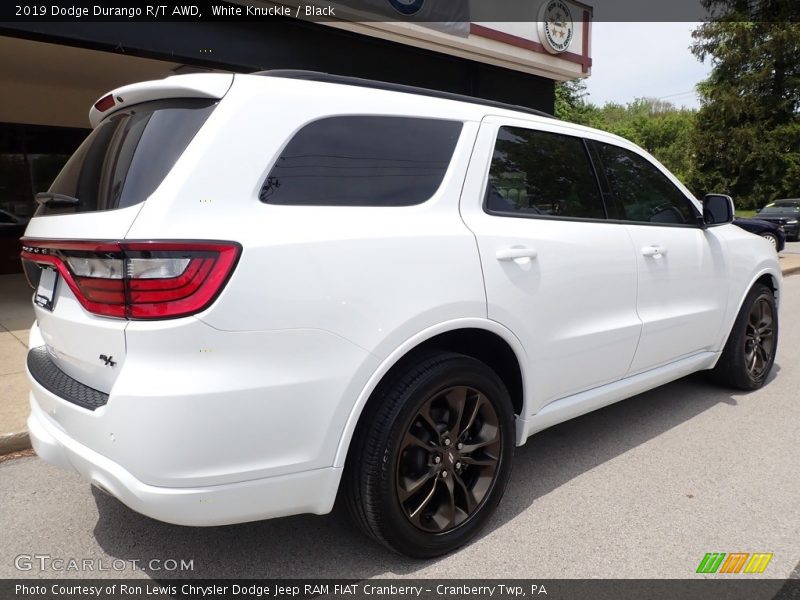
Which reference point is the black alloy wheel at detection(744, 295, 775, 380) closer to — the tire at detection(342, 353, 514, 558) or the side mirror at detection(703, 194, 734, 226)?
the side mirror at detection(703, 194, 734, 226)

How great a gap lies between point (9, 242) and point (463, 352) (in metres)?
11.3

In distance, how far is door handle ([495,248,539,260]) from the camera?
8.22 ft

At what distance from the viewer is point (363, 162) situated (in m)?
2.24

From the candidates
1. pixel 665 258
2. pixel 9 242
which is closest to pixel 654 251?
pixel 665 258

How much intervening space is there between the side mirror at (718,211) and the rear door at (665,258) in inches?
3.0

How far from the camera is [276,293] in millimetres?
1869

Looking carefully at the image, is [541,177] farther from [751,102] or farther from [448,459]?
[751,102]

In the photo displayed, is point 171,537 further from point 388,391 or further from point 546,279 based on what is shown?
point 546,279

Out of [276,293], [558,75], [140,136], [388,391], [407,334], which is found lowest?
[388,391]

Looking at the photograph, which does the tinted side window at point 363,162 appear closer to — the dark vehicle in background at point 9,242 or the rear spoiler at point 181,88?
the rear spoiler at point 181,88

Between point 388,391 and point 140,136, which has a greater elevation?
point 140,136

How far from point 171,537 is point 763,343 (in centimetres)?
435

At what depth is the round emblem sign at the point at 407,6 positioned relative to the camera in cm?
839

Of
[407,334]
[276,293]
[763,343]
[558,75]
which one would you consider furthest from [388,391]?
[558,75]
